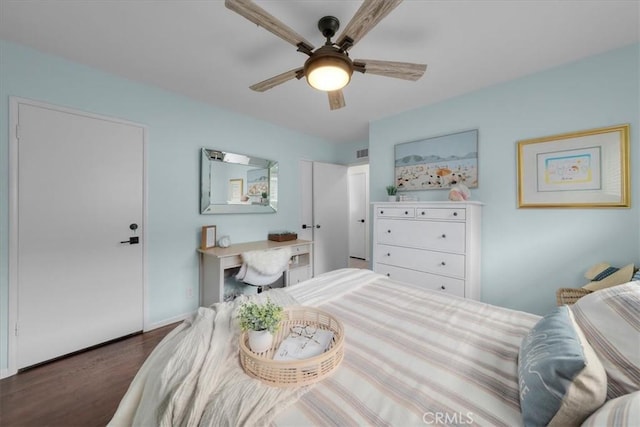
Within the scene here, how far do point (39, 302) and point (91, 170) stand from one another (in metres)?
1.13

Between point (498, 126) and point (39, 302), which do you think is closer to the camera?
point (39, 302)

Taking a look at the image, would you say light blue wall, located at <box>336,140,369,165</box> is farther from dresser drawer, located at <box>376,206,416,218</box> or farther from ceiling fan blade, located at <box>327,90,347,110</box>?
ceiling fan blade, located at <box>327,90,347,110</box>

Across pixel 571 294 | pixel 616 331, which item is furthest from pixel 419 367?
pixel 571 294

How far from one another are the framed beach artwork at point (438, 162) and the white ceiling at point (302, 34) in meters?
0.56

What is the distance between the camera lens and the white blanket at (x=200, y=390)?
28.1 inches

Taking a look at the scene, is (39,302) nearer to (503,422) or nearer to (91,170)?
(91,170)

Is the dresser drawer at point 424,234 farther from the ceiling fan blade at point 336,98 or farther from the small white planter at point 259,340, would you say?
the small white planter at point 259,340

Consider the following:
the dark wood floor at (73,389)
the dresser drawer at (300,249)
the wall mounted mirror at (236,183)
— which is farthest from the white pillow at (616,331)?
the wall mounted mirror at (236,183)

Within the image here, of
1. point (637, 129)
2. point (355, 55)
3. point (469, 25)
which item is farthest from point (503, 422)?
point (637, 129)

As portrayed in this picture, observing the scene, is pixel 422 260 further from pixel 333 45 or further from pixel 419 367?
pixel 333 45

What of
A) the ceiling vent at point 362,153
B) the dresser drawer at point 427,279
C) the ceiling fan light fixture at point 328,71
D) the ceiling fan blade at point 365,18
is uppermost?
the ceiling vent at point 362,153

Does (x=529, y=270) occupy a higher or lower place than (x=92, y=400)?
higher

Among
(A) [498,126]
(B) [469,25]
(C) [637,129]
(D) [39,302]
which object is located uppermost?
(B) [469,25]

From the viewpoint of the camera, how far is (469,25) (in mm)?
1607
